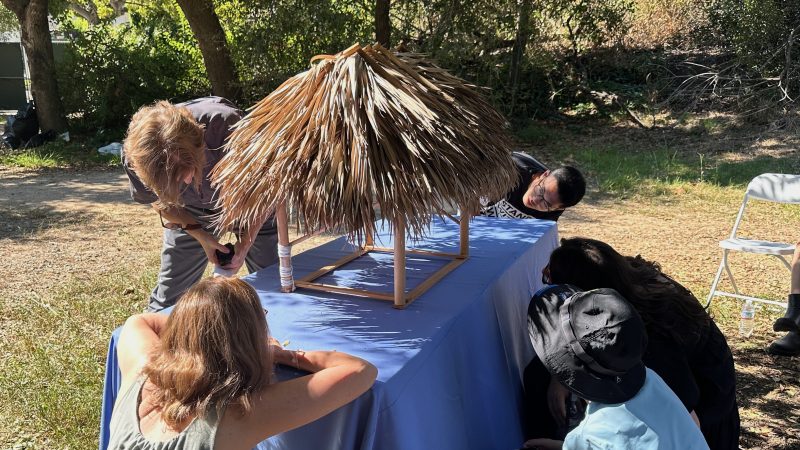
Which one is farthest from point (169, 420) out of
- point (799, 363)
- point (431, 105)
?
point (799, 363)

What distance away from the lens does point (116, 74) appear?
12102 mm

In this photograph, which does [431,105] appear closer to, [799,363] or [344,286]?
[344,286]

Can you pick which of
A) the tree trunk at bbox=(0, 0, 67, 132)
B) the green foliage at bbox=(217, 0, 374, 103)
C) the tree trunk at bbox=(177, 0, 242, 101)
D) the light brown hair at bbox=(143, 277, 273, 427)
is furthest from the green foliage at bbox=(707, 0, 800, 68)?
the tree trunk at bbox=(0, 0, 67, 132)

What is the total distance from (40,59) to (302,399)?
38.8 ft

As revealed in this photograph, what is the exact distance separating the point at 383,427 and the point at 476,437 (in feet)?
1.90

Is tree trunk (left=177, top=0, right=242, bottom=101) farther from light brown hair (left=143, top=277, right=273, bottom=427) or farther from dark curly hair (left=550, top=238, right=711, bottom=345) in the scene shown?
light brown hair (left=143, top=277, right=273, bottom=427)

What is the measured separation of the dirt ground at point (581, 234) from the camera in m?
3.40

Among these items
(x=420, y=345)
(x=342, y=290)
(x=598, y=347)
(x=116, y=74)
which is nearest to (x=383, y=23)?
(x=116, y=74)

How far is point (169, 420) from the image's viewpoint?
1.51 metres

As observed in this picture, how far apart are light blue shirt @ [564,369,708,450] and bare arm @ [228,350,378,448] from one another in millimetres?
581

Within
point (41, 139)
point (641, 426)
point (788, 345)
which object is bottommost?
point (788, 345)

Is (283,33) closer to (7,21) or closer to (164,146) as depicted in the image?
(164,146)

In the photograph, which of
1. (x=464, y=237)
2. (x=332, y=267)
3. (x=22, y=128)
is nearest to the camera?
(x=332, y=267)

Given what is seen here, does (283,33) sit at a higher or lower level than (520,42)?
higher
